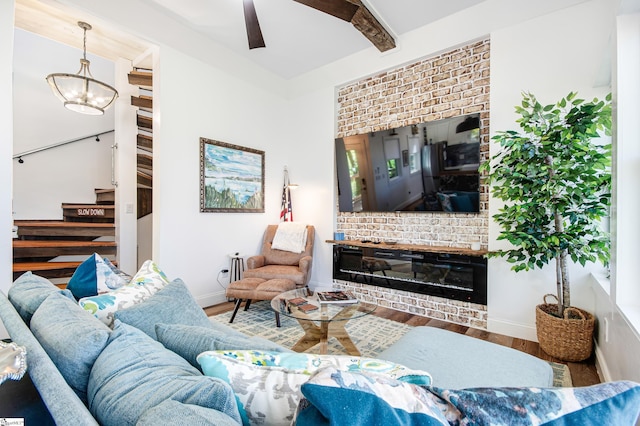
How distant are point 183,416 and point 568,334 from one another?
113 inches

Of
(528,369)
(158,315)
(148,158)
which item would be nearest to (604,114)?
(528,369)

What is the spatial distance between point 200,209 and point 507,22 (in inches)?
151

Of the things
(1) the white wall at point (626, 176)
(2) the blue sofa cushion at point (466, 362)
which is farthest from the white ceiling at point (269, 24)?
(2) the blue sofa cushion at point (466, 362)

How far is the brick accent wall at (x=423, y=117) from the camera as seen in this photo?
10.3ft

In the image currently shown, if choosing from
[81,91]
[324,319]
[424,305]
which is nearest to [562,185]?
[424,305]

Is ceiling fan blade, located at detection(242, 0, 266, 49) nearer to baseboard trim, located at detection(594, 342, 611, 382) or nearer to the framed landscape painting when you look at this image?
the framed landscape painting

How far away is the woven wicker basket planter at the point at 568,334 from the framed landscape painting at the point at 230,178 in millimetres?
3489

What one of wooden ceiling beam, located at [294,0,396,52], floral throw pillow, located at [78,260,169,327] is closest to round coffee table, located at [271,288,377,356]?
floral throw pillow, located at [78,260,169,327]

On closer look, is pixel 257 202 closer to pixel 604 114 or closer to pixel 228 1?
pixel 228 1

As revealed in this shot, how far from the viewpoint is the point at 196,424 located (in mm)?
509

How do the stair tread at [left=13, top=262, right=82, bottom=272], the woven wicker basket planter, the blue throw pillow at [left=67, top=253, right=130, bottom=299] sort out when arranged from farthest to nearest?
the stair tread at [left=13, top=262, right=82, bottom=272], the woven wicker basket planter, the blue throw pillow at [left=67, top=253, right=130, bottom=299]

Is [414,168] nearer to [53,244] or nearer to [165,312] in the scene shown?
[165,312]

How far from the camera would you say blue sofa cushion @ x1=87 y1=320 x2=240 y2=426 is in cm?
60

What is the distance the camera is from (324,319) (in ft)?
6.93
